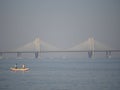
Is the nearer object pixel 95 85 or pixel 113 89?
pixel 113 89

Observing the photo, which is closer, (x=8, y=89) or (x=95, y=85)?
(x=8, y=89)

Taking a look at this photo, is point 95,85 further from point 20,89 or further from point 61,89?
point 20,89

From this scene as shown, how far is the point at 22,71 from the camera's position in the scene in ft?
186

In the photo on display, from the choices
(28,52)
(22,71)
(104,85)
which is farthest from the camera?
(28,52)

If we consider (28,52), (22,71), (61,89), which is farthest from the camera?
(28,52)

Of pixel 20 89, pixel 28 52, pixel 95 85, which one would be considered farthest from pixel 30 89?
pixel 28 52

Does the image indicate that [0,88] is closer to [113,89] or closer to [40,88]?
[40,88]

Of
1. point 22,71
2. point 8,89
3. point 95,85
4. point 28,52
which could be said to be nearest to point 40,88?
point 8,89

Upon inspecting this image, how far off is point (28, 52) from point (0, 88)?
61.2 metres

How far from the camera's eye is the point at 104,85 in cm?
3450

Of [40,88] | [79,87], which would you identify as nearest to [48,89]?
[40,88]

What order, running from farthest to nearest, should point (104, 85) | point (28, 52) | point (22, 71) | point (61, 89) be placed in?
point (28, 52) < point (22, 71) < point (104, 85) < point (61, 89)

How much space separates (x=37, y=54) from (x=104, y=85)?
6136cm

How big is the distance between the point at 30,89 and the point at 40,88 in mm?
1232
